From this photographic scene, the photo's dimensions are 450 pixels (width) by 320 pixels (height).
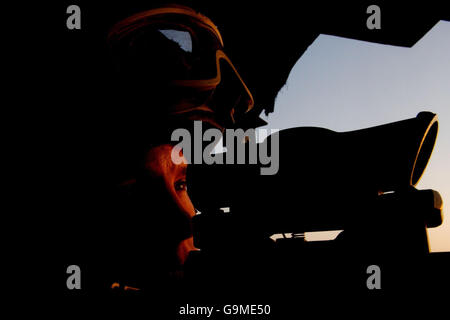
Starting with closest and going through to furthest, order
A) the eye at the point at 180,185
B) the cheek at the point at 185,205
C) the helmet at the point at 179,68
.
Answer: the helmet at the point at 179,68 < the cheek at the point at 185,205 < the eye at the point at 180,185

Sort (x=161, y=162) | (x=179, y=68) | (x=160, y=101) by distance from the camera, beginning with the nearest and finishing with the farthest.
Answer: (x=160, y=101)
(x=179, y=68)
(x=161, y=162)

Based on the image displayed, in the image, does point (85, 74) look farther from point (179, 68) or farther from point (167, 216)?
point (167, 216)

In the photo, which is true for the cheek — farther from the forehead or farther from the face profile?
the forehead

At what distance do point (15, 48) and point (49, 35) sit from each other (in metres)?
0.19

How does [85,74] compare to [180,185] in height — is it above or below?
above

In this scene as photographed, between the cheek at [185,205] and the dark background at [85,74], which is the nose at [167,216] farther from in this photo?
the dark background at [85,74]

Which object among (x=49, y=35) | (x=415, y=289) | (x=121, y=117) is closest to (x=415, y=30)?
(x=415, y=289)

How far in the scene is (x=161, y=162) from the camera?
1.26 metres

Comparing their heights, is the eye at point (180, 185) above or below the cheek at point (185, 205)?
above

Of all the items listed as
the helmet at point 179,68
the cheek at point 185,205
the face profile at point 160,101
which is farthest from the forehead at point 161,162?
the helmet at point 179,68

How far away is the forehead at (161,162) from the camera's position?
48.0 inches

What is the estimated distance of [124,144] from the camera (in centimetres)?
124

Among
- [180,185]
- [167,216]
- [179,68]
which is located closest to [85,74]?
[179,68]
